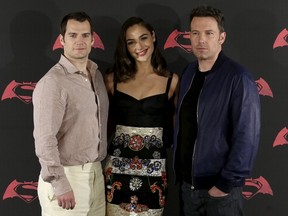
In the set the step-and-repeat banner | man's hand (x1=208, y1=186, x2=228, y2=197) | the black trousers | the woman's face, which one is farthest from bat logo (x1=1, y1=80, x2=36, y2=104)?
man's hand (x1=208, y1=186, x2=228, y2=197)

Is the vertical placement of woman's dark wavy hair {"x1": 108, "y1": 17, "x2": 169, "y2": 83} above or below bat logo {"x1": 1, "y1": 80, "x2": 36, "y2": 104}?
above

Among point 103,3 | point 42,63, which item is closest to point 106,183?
point 42,63

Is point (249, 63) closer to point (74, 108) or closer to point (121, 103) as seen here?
point (121, 103)

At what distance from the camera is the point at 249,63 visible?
262 cm

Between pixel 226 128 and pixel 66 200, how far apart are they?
88 centimetres

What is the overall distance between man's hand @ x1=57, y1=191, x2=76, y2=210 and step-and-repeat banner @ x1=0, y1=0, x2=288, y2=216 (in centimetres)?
83

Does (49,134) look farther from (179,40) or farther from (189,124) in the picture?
(179,40)

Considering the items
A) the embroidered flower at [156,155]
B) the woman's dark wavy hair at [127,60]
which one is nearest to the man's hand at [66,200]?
the embroidered flower at [156,155]

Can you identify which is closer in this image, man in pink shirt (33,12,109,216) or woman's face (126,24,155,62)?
man in pink shirt (33,12,109,216)

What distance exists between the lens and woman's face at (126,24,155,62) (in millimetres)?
2348

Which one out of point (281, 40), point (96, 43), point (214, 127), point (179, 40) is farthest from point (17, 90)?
point (281, 40)

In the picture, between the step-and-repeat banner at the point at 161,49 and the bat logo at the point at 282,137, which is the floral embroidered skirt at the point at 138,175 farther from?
the bat logo at the point at 282,137

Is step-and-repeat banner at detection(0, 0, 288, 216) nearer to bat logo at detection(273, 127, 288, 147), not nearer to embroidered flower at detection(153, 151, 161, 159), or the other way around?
bat logo at detection(273, 127, 288, 147)

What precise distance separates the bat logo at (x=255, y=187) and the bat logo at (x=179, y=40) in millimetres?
1002
